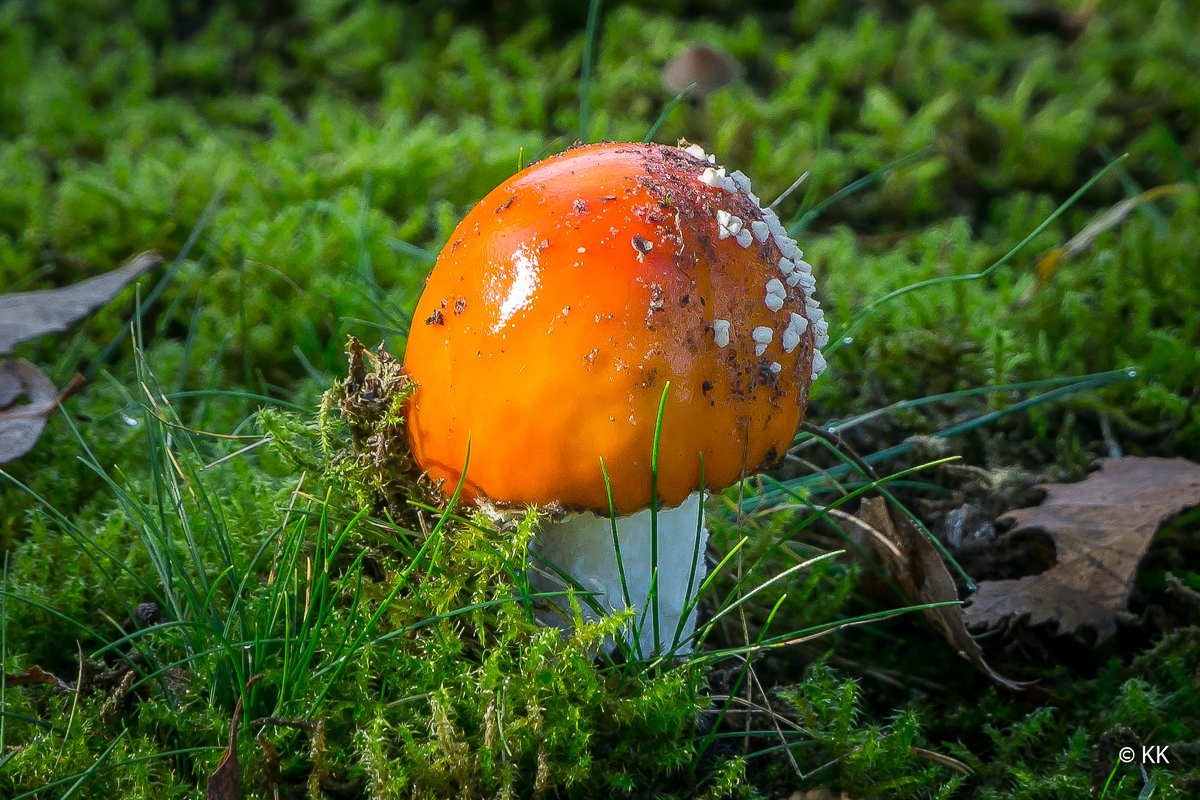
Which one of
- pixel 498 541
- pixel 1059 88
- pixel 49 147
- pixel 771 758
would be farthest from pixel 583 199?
pixel 1059 88

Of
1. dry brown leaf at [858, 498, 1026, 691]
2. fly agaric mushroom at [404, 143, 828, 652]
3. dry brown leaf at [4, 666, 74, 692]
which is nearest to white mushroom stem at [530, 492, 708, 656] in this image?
fly agaric mushroom at [404, 143, 828, 652]

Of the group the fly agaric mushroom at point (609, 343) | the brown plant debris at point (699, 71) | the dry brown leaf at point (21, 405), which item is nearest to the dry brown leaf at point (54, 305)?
the dry brown leaf at point (21, 405)

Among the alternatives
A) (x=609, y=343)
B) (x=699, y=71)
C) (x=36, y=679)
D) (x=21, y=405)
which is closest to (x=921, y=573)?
(x=609, y=343)

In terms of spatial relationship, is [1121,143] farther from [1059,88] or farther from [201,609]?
[201,609]

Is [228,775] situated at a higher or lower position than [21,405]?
lower

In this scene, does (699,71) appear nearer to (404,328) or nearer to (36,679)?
(404,328)

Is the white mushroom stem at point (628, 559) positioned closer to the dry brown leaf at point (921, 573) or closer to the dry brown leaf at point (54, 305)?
the dry brown leaf at point (921, 573)

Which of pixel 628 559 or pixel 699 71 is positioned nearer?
pixel 628 559
